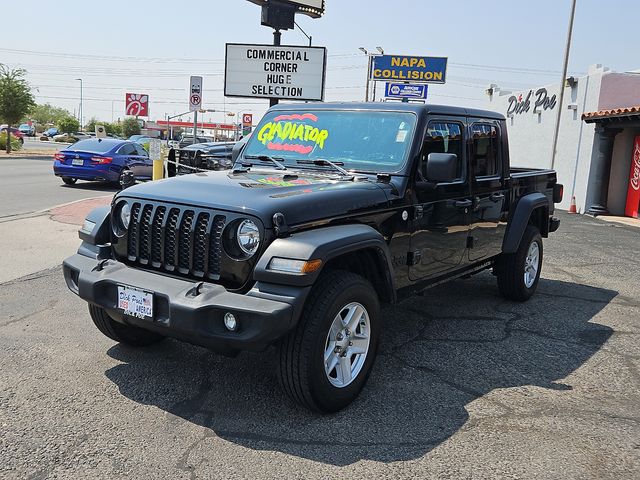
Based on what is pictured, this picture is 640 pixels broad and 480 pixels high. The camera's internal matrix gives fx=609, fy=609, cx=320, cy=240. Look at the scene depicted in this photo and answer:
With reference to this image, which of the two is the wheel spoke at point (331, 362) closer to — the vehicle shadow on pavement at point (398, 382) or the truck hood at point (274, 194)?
the vehicle shadow on pavement at point (398, 382)

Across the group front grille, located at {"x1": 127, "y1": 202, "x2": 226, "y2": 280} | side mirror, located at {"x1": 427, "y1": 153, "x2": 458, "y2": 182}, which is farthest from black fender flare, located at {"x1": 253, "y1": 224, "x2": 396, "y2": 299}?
side mirror, located at {"x1": 427, "y1": 153, "x2": 458, "y2": 182}

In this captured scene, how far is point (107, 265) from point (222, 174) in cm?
120

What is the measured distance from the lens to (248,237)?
11.5 ft

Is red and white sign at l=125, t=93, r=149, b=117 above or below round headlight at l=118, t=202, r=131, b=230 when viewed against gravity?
above

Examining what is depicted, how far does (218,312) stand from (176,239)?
0.65m

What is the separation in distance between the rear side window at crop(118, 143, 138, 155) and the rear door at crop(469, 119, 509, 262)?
1407 centimetres

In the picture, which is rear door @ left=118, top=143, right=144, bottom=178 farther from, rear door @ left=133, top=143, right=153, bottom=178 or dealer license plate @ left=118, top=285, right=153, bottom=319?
dealer license plate @ left=118, top=285, right=153, bottom=319

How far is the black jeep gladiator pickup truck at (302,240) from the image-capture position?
337 cm

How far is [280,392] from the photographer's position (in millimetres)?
4008

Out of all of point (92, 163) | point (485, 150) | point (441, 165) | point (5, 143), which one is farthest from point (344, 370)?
point (5, 143)

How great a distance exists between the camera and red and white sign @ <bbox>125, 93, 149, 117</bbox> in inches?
559

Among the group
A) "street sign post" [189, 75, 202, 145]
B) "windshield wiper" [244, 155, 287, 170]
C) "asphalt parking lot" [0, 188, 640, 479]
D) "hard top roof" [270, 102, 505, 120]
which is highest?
"street sign post" [189, 75, 202, 145]

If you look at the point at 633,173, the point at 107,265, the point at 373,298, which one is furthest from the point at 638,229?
the point at 107,265

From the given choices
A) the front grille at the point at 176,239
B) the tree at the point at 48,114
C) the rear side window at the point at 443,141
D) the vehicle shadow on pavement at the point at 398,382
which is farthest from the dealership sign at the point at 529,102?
the tree at the point at 48,114
